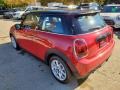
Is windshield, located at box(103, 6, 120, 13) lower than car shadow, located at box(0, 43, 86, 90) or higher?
higher

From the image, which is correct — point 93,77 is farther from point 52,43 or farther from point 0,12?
point 0,12

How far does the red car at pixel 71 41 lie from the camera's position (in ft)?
12.5

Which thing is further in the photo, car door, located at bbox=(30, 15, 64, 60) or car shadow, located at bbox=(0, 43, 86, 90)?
car shadow, located at bbox=(0, 43, 86, 90)

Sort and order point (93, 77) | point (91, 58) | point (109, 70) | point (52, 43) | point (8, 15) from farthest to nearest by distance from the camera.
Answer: point (8, 15) → point (109, 70) → point (93, 77) → point (52, 43) → point (91, 58)

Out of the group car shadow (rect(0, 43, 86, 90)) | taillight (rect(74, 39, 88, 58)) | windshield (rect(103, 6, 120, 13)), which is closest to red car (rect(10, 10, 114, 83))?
taillight (rect(74, 39, 88, 58))

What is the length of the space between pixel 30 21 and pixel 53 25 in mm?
1411

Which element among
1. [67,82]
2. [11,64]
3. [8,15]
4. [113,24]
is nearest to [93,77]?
[67,82]

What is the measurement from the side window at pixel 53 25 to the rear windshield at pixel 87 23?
1.18 feet

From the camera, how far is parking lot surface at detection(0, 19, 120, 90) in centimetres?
435

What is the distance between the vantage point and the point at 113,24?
1019 cm

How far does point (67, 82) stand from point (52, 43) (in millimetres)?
968

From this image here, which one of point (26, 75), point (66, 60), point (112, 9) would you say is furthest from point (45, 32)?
point (112, 9)

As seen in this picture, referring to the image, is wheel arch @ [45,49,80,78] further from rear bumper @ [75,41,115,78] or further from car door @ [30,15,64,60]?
car door @ [30,15,64,60]

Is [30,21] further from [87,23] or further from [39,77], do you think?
[87,23]
